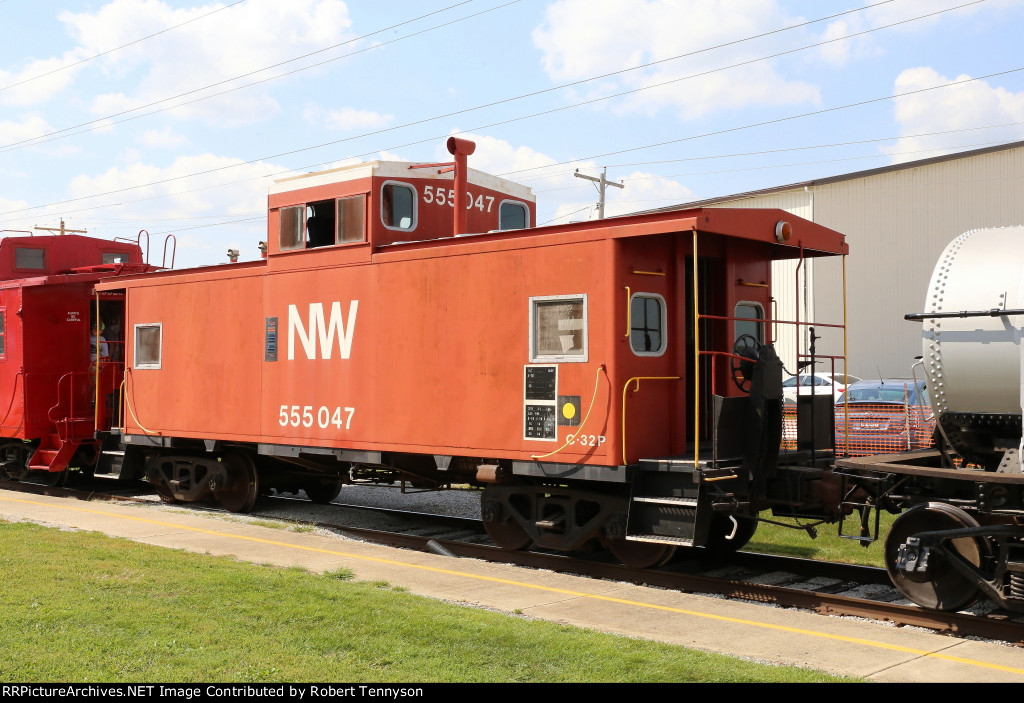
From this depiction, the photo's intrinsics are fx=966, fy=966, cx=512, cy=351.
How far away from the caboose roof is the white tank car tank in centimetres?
607

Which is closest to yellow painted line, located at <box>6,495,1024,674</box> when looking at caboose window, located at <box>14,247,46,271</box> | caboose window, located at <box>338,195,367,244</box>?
caboose window, located at <box>338,195,367,244</box>

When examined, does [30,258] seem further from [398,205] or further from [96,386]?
[398,205]

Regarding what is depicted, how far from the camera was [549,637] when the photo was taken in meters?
6.34

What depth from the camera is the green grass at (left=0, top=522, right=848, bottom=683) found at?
5.52 metres

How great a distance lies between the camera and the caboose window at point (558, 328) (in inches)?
358

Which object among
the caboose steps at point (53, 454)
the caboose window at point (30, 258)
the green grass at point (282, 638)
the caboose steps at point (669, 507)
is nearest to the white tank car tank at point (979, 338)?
the caboose steps at point (669, 507)

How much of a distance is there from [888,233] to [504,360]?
3006cm

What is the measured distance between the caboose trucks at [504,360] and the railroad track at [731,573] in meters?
0.27

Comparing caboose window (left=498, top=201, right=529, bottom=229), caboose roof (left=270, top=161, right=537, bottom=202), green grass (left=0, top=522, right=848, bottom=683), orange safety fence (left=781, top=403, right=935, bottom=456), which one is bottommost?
green grass (left=0, top=522, right=848, bottom=683)

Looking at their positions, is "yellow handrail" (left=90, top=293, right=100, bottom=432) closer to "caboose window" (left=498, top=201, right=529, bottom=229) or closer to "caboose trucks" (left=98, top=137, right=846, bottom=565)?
"caboose trucks" (left=98, top=137, right=846, bottom=565)

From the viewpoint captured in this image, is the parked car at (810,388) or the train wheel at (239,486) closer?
the train wheel at (239,486)

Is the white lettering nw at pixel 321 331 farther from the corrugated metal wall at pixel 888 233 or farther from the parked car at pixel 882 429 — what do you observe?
the corrugated metal wall at pixel 888 233

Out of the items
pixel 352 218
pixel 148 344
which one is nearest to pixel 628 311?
pixel 352 218

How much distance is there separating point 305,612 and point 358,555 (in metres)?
2.89
